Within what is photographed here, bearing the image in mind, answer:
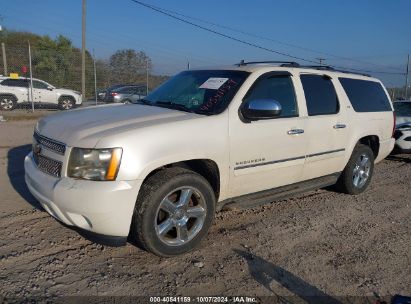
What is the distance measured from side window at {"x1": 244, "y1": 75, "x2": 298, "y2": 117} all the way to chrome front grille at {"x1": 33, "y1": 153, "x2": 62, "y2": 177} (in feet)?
6.83

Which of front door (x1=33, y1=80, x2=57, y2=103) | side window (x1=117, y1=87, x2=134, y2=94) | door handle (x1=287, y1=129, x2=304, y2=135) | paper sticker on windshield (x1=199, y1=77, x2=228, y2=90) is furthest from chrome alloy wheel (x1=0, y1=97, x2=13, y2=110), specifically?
door handle (x1=287, y1=129, x2=304, y2=135)

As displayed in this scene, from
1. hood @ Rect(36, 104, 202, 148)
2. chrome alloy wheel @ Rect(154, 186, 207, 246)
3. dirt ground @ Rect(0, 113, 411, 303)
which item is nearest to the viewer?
dirt ground @ Rect(0, 113, 411, 303)

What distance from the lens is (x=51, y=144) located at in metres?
3.63

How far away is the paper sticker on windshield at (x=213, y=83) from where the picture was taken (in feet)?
14.5

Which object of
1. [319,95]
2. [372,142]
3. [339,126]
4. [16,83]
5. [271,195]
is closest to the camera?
[271,195]

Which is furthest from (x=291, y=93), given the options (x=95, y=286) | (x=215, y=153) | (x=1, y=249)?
(x=1, y=249)

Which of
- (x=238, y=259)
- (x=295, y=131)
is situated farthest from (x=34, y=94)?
(x=238, y=259)

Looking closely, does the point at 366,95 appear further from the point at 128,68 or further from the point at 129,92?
the point at 128,68

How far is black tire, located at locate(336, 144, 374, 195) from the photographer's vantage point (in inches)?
228

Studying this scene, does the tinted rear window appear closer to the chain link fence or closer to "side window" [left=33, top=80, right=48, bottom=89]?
the chain link fence

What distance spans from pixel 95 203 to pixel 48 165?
2.35ft

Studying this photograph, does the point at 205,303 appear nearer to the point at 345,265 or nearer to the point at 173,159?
the point at 173,159

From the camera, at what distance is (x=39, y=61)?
19141 mm

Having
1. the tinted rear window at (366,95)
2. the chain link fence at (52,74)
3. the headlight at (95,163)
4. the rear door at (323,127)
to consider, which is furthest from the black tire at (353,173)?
the chain link fence at (52,74)
